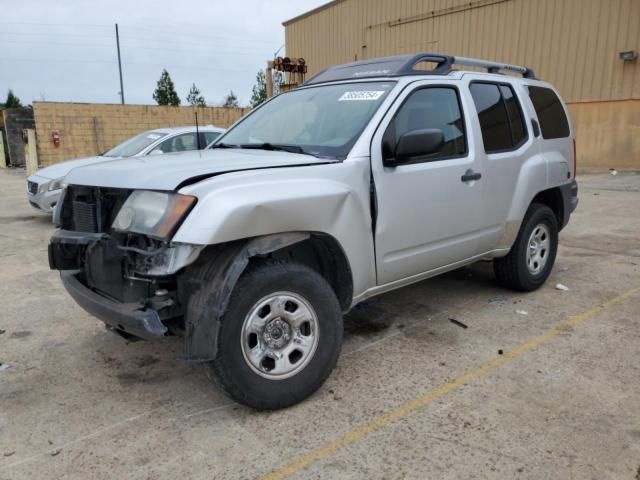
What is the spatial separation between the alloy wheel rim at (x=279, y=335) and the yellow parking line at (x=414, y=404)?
18.3 inches

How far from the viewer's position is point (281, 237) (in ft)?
9.33

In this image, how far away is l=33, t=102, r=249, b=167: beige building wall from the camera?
20266 millimetres

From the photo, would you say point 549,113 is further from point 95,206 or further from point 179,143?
point 179,143

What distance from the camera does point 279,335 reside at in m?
2.86

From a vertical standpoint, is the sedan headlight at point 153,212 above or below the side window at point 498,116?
below

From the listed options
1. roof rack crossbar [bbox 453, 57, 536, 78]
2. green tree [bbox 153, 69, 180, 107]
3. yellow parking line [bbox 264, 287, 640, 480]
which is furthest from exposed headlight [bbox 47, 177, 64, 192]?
green tree [bbox 153, 69, 180, 107]

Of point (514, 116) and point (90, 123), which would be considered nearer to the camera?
point (514, 116)

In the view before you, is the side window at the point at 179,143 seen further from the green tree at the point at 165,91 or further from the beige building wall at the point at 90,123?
the green tree at the point at 165,91

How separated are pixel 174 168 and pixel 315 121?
49.1 inches

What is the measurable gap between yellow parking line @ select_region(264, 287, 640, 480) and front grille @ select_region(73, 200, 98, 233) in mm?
1716

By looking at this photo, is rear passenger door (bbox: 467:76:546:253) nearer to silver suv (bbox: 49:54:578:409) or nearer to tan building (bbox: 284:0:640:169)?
silver suv (bbox: 49:54:578:409)

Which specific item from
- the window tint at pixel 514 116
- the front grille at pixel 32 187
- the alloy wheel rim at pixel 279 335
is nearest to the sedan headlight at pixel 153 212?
the alloy wheel rim at pixel 279 335

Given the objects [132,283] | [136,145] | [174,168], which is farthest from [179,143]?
[132,283]

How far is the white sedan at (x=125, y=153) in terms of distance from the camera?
27.6 ft
